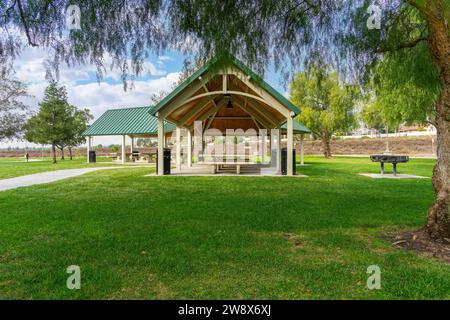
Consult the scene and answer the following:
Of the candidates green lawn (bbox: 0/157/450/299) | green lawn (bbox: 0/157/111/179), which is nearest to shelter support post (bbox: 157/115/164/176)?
green lawn (bbox: 0/157/450/299)

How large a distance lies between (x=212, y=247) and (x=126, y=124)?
24272 mm

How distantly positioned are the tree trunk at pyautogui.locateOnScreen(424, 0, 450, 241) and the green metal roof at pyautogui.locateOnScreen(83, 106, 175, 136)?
21921 millimetres

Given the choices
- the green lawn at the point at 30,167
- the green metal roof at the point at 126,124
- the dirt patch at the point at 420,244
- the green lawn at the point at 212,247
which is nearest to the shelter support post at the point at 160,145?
the green lawn at the point at 212,247

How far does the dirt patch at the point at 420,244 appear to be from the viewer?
4.09 metres

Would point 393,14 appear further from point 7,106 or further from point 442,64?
point 7,106

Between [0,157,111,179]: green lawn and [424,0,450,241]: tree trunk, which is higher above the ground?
[424,0,450,241]: tree trunk

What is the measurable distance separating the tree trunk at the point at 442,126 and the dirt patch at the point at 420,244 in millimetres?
127

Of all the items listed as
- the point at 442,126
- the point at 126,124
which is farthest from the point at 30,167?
the point at 442,126

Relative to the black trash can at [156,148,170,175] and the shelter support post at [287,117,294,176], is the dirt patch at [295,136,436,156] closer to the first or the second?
the shelter support post at [287,117,294,176]

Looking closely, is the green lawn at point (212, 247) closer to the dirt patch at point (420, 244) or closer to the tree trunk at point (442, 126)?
the dirt patch at point (420, 244)

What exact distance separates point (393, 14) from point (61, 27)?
488 cm

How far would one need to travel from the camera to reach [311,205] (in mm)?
7281

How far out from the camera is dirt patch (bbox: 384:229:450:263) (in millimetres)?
4090
